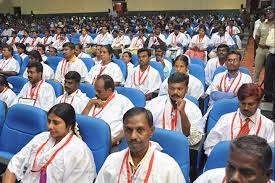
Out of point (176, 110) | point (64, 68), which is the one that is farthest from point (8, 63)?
point (176, 110)

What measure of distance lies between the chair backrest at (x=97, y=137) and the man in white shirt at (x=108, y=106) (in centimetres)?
68

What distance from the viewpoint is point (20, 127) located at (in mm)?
3018

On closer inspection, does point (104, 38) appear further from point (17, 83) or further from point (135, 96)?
point (135, 96)

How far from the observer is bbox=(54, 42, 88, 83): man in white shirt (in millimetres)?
5949

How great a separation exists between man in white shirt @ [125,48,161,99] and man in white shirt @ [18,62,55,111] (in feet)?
4.55

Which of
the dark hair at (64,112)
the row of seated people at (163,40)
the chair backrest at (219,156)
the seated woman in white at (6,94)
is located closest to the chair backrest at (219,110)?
the chair backrest at (219,156)

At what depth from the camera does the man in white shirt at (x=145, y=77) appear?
Result: 523 cm

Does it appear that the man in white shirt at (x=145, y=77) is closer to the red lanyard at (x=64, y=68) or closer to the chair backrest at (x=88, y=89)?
the chair backrest at (x=88, y=89)

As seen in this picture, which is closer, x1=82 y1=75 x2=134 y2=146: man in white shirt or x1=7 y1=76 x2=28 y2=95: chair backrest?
x1=82 y1=75 x2=134 y2=146: man in white shirt

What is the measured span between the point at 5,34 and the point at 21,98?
1119 centimetres

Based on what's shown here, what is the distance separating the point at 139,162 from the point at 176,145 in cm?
40

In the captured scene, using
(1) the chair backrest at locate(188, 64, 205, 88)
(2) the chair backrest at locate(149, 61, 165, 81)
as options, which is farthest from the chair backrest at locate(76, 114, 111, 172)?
(2) the chair backrest at locate(149, 61, 165, 81)

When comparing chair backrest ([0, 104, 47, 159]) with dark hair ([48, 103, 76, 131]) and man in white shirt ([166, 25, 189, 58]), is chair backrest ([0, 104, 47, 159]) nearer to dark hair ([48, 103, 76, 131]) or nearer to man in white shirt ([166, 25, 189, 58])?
dark hair ([48, 103, 76, 131])

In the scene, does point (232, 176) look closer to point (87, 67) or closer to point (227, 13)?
point (87, 67)
